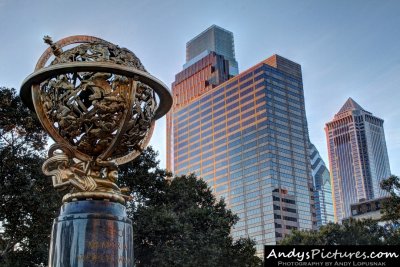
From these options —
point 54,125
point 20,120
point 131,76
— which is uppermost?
point 20,120

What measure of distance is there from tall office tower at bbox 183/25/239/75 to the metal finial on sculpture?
485 feet

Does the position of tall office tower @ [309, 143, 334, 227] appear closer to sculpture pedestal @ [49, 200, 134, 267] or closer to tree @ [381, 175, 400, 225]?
tree @ [381, 175, 400, 225]

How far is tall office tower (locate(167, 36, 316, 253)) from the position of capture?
110m

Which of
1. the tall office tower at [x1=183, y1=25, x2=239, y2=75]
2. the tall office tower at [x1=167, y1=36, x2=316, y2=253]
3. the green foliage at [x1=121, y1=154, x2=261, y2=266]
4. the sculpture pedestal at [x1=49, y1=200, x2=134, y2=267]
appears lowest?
the sculpture pedestal at [x1=49, y1=200, x2=134, y2=267]

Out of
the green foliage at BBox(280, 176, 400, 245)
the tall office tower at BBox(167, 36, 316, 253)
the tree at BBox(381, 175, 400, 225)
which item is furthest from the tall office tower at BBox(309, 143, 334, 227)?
the tree at BBox(381, 175, 400, 225)

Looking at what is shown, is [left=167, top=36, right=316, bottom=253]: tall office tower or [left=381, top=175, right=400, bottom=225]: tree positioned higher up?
[left=167, top=36, right=316, bottom=253]: tall office tower

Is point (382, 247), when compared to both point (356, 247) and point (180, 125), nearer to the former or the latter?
point (356, 247)

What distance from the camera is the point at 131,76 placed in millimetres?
7102

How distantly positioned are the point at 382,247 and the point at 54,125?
815 centimetres

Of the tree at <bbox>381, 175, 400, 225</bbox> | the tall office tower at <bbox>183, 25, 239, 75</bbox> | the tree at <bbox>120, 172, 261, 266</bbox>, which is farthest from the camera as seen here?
the tall office tower at <bbox>183, 25, 239, 75</bbox>

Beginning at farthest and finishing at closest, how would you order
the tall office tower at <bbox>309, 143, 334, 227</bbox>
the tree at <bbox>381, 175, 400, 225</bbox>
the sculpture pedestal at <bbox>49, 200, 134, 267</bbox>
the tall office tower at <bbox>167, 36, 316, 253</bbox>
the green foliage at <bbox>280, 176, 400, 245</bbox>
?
the tall office tower at <bbox>309, 143, 334, 227</bbox> < the tall office tower at <bbox>167, 36, 316, 253</bbox> < the green foliage at <bbox>280, 176, 400, 245</bbox> < the tree at <bbox>381, 175, 400, 225</bbox> < the sculpture pedestal at <bbox>49, 200, 134, 267</bbox>

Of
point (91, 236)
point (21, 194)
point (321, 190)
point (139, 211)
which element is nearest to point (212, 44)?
point (321, 190)

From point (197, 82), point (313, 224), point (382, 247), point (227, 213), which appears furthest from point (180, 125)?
point (382, 247)

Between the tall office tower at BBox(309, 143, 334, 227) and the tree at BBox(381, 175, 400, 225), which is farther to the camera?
the tall office tower at BBox(309, 143, 334, 227)
